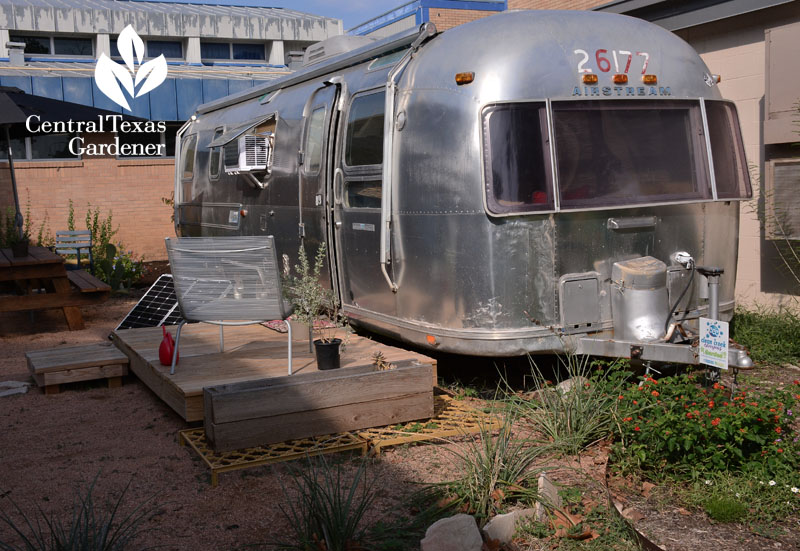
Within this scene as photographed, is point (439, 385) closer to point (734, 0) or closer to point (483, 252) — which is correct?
point (483, 252)

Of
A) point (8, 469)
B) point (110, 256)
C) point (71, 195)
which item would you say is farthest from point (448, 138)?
point (71, 195)

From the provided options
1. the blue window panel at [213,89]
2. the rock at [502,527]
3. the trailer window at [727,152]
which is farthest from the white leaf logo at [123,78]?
the rock at [502,527]

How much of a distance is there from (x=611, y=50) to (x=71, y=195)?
12323 millimetres

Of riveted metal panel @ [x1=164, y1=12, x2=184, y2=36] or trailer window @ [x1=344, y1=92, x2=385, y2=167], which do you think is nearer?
trailer window @ [x1=344, y1=92, x2=385, y2=167]

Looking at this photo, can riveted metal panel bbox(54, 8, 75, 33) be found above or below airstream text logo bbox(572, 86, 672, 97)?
above

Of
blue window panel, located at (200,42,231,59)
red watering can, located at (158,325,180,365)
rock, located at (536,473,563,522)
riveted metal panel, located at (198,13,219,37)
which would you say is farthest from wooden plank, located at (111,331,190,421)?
blue window panel, located at (200,42,231,59)

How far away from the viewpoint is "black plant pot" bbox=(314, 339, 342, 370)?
5797 mm

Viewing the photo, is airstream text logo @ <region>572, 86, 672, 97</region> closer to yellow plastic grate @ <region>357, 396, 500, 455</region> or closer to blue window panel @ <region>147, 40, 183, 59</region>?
yellow plastic grate @ <region>357, 396, 500, 455</region>

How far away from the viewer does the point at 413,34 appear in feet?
20.5

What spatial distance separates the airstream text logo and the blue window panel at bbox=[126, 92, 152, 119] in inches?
485

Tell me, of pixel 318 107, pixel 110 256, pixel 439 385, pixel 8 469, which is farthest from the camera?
pixel 110 256

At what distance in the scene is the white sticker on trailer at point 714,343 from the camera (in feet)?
15.5

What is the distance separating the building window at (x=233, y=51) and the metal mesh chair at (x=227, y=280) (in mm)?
27034

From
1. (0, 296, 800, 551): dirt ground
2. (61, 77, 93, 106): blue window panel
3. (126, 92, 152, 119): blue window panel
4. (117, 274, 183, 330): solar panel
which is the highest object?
(61, 77, 93, 106): blue window panel
